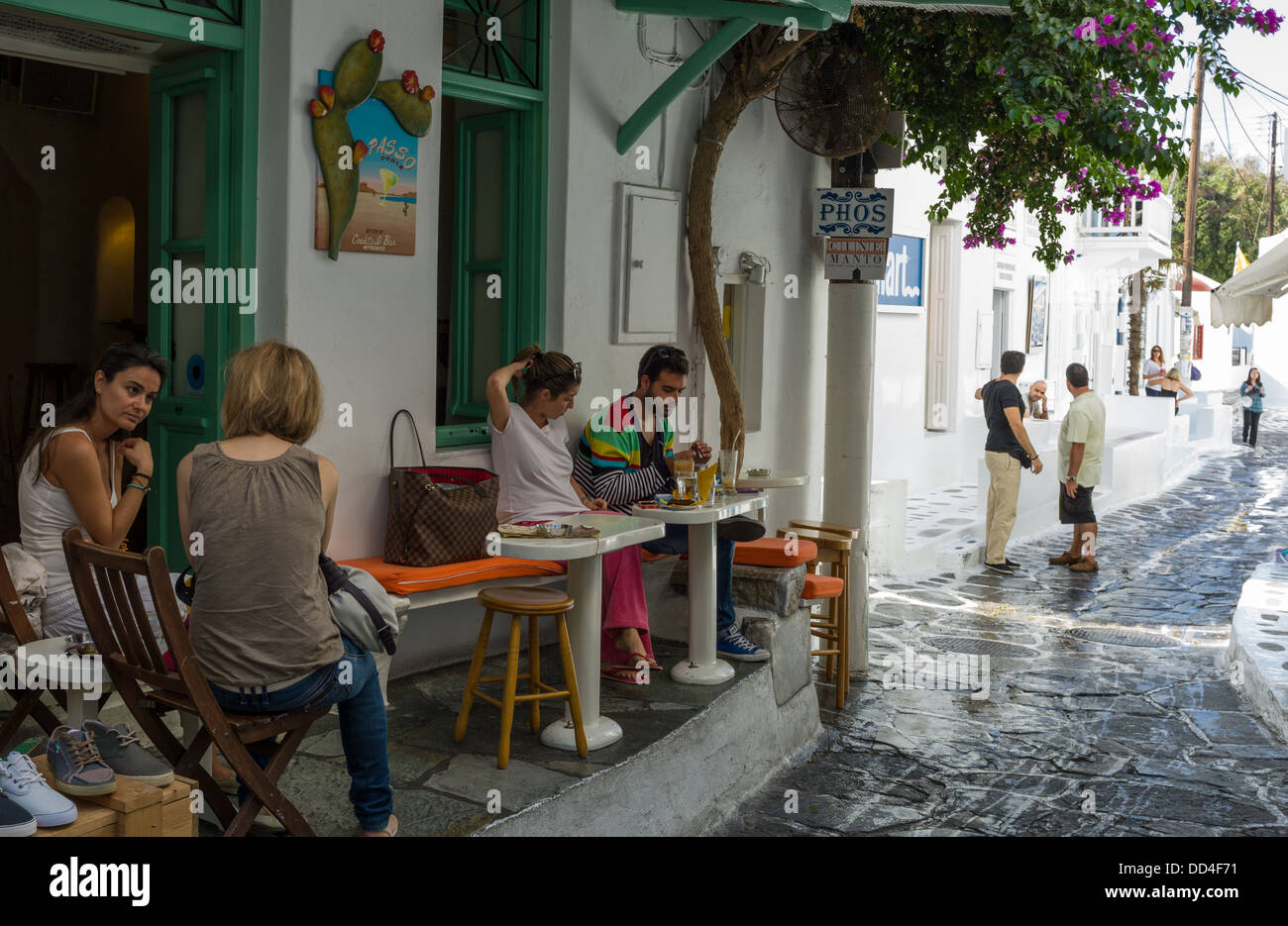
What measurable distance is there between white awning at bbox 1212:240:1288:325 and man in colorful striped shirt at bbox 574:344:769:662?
6.52 metres

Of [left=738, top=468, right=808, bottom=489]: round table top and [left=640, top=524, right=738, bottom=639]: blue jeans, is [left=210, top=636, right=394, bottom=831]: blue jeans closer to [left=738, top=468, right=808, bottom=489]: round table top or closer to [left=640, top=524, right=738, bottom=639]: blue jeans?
[left=640, top=524, right=738, bottom=639]: blue jeans

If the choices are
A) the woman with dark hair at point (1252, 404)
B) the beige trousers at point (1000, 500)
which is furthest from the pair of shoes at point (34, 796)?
the woman with dark hair at point (1252, 404)

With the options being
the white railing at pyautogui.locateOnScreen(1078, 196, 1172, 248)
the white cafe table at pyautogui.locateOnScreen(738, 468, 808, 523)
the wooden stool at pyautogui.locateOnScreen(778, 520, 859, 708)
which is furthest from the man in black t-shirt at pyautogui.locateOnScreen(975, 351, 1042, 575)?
A: the white railing at pyautogui.locateOnScreen(1078, 196, 1172, 248)

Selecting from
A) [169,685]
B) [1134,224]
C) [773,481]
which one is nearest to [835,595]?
[773,481]

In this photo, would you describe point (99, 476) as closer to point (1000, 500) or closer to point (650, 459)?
point (650, 459)

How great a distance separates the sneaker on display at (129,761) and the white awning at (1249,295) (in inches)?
389

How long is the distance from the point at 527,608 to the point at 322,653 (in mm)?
1207

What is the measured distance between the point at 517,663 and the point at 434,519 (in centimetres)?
99

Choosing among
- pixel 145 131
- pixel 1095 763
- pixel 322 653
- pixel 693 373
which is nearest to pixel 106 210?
pixel 145 131

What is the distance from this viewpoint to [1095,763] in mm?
6199

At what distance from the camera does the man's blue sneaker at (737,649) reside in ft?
20.6

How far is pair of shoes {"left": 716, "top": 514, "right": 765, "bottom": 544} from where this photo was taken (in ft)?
21.4

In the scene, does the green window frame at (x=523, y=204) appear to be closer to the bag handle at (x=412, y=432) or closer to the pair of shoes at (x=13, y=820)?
the bag handle at (x=412, y=432)
